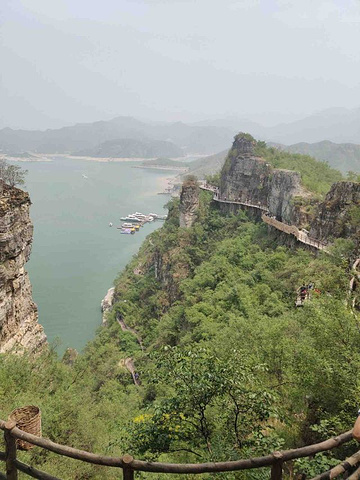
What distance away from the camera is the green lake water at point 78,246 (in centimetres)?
3152

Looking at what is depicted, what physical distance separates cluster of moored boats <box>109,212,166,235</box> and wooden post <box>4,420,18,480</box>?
5517 cm

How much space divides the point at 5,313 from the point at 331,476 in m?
12.5

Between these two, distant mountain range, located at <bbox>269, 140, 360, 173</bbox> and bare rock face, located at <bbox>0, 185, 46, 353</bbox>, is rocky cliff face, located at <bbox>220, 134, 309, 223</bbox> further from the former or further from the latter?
distant mountain range, located at <bbox>269, 140, 360, 173</bbox>

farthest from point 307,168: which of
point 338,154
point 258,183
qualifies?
point 338,154

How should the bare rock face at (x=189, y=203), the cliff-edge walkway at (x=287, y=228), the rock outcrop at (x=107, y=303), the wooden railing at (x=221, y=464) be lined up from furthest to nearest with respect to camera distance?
the bare rock face at (x=189, y=203), the rock outcrop at (x=107, y=303), the cliff-edge walkway at (x=287, y=228), the wooden railing at (x=221, y=464)

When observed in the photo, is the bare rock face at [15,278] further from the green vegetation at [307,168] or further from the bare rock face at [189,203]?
the bare rock face at [189,203]

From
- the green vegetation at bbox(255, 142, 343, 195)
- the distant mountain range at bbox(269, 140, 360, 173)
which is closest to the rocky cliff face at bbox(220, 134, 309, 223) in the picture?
the green vegetation at bbox(255, 142, 343, 195)

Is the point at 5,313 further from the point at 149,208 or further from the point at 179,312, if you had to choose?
the point at 149,208

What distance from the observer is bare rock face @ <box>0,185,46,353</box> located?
41.2ft

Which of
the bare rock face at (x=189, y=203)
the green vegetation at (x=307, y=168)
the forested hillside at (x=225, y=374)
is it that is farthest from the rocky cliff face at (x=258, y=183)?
the bare rock face at (x=189, y=203)

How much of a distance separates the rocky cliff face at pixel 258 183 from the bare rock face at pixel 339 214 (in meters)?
2.83

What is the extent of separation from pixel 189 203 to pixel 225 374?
97.7 ft

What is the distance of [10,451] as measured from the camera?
236 cm

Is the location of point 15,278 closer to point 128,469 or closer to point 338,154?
point 128,469
